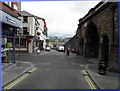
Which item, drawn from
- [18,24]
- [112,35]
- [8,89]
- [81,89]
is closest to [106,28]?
[112,35]

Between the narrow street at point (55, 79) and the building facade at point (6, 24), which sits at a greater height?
the building facade at point (6, 24)

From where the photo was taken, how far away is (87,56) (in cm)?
4234

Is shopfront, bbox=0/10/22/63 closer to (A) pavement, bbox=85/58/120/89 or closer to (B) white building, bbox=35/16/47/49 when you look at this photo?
(A) pavement, bbox=85/58/120/89

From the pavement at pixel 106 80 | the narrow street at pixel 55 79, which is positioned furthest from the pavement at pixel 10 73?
the pavement at pixel 106 80

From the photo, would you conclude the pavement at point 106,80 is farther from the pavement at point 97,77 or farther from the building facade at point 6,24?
the building facade at point 6,24

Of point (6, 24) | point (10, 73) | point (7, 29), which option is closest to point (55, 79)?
point (10, 73)

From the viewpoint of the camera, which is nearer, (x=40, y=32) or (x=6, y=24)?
(x=6, y=24)

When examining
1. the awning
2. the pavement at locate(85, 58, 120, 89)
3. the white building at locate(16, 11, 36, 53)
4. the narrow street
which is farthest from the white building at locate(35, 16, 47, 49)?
the pavement at locate(85, 58, 120, 89)

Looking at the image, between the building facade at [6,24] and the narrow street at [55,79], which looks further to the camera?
the building facade at [6,24]

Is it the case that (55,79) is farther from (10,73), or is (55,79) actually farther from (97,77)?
(10,73)

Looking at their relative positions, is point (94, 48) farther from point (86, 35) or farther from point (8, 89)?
point (8, 89)

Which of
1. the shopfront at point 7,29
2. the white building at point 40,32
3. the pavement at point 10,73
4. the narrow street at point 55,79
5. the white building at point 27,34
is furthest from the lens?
the white building at point 40,32

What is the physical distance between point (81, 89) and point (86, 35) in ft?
98.0

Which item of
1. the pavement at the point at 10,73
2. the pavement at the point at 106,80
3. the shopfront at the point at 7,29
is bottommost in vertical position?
the pavement at the point at 106,80
